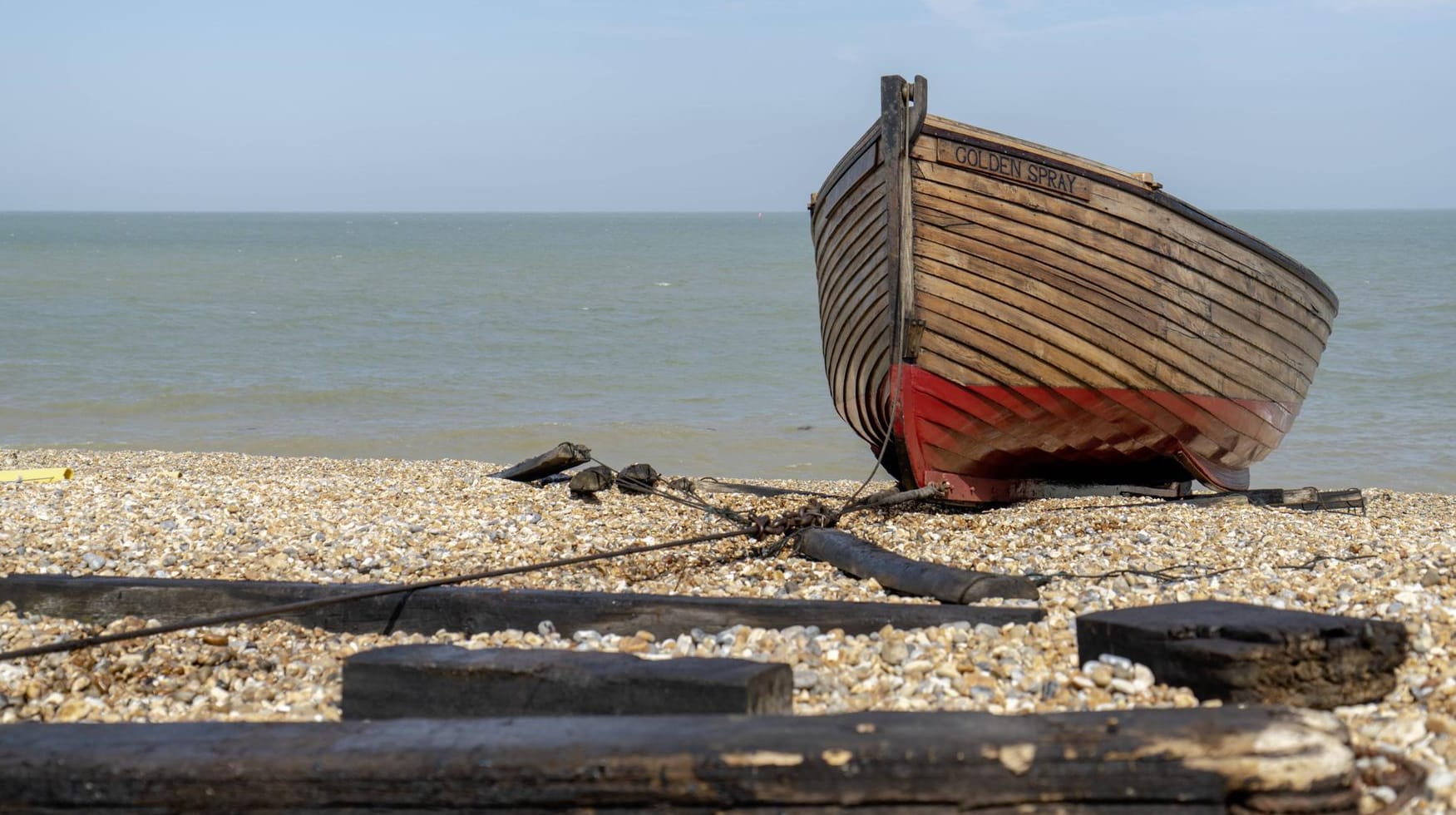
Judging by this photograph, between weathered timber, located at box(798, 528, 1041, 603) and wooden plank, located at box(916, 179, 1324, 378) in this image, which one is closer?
weathered timber, located at box(798, 528, 1041, 603)

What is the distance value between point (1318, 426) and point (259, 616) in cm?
1381

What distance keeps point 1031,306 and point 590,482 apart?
2.60 metres

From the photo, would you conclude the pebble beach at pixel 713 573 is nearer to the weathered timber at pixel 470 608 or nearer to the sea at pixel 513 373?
the weathered timber at pixel 470 608

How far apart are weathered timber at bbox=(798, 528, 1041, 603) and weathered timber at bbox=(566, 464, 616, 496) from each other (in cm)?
195

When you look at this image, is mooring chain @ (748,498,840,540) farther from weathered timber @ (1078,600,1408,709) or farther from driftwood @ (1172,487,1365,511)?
driftwood @ (1172,487,1365,511)

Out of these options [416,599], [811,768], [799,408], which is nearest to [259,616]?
[416,599]

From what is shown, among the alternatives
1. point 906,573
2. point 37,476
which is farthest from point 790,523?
point 37,476

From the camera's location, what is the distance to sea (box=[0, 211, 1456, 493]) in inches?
533

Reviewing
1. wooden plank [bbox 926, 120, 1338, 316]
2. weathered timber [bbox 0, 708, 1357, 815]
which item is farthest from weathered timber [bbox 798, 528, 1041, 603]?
wooden plank [bbox 926, 120, 1338, 316]

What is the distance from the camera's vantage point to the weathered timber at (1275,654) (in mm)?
2699

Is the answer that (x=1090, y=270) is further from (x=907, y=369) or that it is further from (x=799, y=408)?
(x=799, y=408)

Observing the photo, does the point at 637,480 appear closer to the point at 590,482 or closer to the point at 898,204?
the point at 590,482

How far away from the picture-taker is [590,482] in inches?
285

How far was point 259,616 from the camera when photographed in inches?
158
